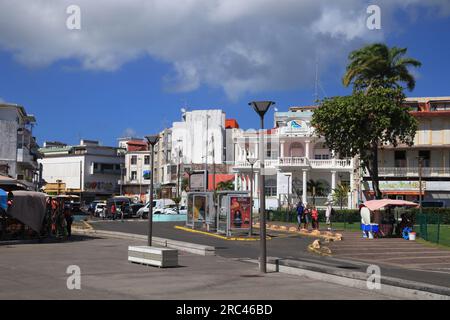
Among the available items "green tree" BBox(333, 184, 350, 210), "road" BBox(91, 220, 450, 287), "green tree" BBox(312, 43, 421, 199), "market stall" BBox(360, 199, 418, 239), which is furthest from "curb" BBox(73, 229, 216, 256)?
"green tree" BBox(333, 184, 350, 210)

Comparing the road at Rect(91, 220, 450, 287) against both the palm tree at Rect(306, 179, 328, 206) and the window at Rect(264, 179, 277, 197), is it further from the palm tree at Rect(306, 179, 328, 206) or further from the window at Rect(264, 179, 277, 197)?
the window at Rect(264, 179, 277, 197)

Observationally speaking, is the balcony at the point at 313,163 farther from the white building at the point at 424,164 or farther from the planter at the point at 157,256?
the planter at the point at 157,256

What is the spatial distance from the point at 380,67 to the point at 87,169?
66630 millimetres

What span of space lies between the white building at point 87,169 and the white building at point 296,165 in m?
37.5

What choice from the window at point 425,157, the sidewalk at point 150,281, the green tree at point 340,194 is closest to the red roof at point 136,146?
the green tree at point 340,194

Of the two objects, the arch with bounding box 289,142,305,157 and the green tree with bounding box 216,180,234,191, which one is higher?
the arch with bounding box 289,142,305,157

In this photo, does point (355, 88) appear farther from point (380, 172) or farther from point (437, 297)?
point (437, 297)

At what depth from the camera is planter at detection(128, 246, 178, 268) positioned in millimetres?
16859

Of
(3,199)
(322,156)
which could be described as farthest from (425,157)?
(3,199)

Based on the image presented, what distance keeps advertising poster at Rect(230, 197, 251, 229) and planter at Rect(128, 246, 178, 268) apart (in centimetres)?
1343

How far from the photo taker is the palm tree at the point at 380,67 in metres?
51.9

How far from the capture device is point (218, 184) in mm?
80062
